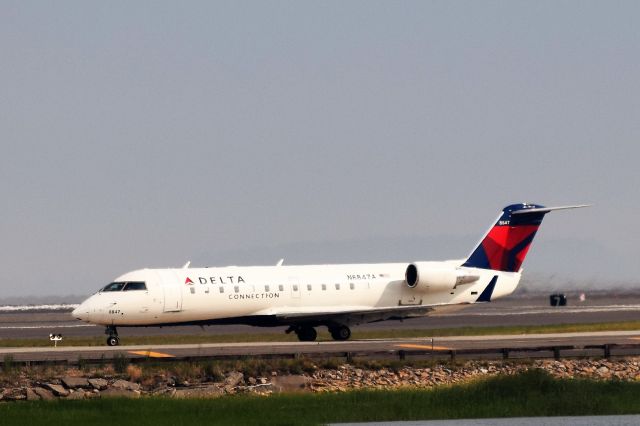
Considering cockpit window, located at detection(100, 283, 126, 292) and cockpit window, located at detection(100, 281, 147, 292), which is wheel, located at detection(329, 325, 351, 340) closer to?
cockpit window, located at detection(100, 281, 147, 292)

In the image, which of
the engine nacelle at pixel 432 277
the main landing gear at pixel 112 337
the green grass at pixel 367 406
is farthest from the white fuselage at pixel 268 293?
the green grass at pixel 367 406

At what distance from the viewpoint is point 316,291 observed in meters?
55.3

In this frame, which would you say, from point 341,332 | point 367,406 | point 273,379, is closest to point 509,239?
point 341,332

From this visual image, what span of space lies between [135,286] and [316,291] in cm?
776

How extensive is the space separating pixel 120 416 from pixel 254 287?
21044 millimetres

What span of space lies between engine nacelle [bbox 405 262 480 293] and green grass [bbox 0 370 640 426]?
18.4 meters

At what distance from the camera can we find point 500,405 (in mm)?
35219

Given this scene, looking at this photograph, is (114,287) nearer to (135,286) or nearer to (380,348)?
(135,286)

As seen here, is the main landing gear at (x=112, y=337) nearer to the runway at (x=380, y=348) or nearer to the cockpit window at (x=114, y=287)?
the runway at (x=380, y=348)

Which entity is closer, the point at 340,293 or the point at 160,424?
the point at 160,424

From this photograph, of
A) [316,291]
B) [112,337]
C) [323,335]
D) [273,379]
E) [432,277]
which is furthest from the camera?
[323,335]

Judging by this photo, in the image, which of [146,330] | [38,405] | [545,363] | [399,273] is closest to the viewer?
[38,405]

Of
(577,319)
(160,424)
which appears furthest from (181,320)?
(577,319)

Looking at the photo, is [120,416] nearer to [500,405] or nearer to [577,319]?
[500,405]
